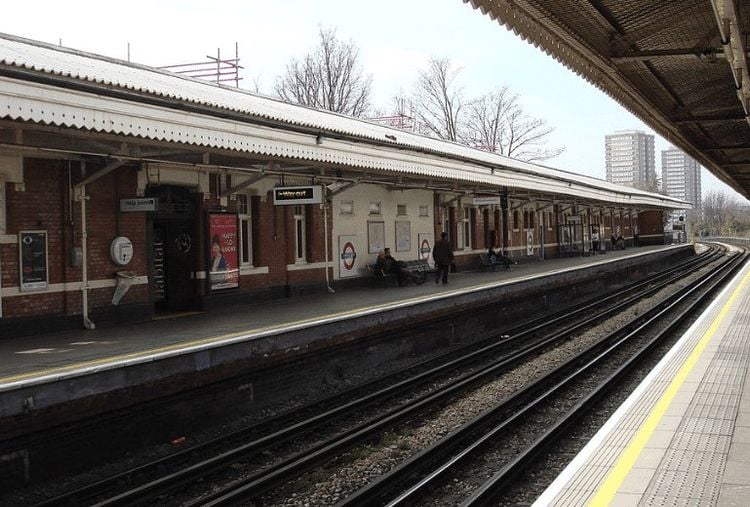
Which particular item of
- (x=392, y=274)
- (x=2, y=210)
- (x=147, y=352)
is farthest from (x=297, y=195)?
(x=392, y=274)

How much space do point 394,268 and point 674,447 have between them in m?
14.2

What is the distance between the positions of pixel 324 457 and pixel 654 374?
12.3 feet

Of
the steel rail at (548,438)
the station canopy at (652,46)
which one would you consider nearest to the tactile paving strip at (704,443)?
the steel rail at (548,438)

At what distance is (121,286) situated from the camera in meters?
11.7

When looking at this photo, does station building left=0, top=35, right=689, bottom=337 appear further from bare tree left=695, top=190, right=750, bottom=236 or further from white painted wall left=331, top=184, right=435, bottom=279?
bare tree left=695, top=190, right=750, bottom=236

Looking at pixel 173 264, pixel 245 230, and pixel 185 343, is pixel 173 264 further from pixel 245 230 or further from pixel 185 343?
pixel 185 343

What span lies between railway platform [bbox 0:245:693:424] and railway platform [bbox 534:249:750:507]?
17.0ft

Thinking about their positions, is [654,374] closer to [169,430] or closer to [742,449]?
[742,449]

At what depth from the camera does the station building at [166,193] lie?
9.02 metres

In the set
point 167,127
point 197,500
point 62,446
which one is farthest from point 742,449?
point 167,127

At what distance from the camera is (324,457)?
7.93 m

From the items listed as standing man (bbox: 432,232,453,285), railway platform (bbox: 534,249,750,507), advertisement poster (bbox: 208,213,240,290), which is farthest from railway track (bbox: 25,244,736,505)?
advertisement poster (bbox: 208,213,240,290)

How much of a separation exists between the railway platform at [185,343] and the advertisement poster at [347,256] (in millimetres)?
1411

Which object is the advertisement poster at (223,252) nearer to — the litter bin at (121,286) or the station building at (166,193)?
the station building at (166,193)
